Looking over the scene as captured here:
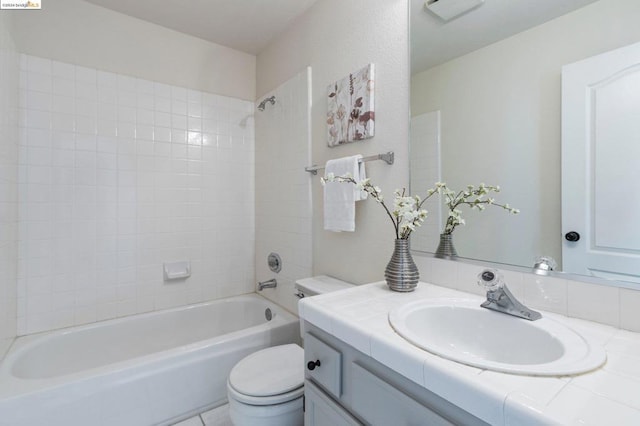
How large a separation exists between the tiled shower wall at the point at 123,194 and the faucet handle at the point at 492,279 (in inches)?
80.7

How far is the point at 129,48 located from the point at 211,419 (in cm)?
242

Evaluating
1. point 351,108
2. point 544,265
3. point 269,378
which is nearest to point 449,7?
point 351,108

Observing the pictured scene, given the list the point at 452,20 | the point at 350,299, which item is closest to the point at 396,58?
the point at 452,20

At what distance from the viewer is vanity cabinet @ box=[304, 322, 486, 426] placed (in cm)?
61

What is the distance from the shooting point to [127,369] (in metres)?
1.44

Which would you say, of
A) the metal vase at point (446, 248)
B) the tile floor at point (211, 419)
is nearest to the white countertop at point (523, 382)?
the metal vase at point (446, 248)

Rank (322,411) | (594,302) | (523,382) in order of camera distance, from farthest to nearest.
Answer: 1. (322,411)
2. (594,302)
3. (523,382)

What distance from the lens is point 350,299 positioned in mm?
1011

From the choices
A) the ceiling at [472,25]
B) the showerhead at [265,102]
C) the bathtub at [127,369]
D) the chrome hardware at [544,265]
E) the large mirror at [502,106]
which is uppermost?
the showerhead at [265,102]

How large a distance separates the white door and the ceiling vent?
473mm

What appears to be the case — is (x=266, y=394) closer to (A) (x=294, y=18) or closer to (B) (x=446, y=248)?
(B) (x=446, y=248)

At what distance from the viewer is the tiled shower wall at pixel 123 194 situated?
1.79 m

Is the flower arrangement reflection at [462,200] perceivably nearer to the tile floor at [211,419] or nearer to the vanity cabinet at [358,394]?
the vanity cabinet at [358,394]

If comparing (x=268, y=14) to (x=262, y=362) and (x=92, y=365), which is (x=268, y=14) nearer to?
(x=262, y=362)
